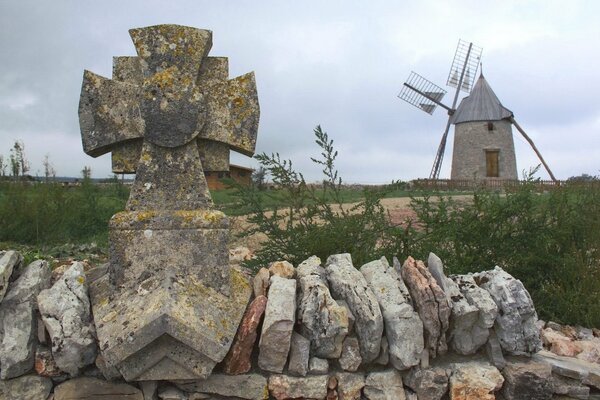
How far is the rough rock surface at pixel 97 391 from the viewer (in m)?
2.92

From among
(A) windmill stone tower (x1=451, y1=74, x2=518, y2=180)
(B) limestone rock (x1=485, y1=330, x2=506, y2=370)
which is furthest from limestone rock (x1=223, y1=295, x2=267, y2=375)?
(A) windmill stone tower (x1=451, y1=74, x2=518, y2=180)

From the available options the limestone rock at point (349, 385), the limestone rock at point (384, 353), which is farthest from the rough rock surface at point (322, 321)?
the limestone rock at point (384, 353)

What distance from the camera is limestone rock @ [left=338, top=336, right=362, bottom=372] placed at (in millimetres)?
3002

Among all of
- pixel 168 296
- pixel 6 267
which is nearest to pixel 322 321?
pixel 168 296

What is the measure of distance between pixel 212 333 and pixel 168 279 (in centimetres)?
42

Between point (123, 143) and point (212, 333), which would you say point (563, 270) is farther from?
point (123, 143)

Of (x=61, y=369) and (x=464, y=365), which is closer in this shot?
(x=61, y=369)

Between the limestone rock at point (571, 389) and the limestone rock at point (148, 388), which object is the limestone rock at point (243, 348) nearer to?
the limestone rock at point (148, 388)

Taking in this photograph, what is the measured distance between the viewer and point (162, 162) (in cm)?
343

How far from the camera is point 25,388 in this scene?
2936 millimetres

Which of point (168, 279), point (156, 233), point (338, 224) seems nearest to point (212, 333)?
point (168, 279)

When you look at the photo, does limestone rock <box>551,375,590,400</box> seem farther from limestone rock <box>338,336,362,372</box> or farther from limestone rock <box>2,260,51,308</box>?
limestone rock <box>2,260,51,308</box>

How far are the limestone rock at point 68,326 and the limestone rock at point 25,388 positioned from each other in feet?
0.58

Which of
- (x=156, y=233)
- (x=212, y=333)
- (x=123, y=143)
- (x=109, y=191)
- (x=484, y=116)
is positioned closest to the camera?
(x=212, y=333)
